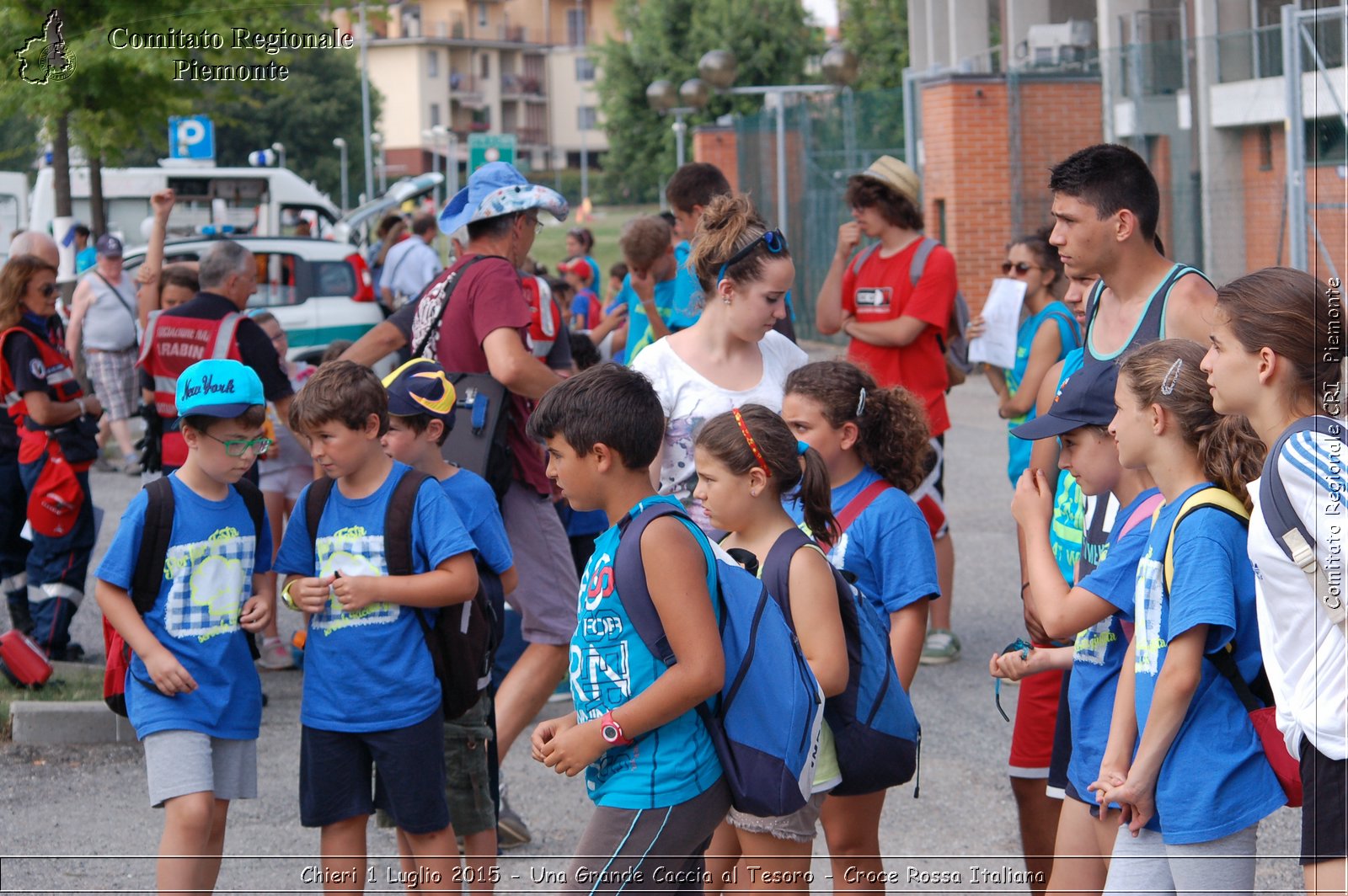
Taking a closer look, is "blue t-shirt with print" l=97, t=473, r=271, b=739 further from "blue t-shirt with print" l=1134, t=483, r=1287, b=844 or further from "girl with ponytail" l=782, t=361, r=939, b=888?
"blue t-shirt with print" l=1134, t=483, r=1287, b=844

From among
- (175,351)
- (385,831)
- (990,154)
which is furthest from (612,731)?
(990,154)

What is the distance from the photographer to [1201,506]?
2.91 meters

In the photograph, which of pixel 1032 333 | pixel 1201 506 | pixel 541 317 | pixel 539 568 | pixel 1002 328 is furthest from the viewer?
pixel 1002 328

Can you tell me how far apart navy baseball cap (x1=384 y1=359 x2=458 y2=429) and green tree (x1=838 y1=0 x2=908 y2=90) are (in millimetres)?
39621

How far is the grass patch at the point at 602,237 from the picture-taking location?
50.2m

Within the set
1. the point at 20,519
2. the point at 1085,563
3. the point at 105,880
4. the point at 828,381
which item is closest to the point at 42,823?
the point at 105,880

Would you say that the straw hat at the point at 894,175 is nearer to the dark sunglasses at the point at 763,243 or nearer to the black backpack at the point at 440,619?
the dark sunglasses at the point at 763,243

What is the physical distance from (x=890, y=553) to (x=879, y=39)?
4355 cm

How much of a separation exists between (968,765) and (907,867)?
1056 millimetres

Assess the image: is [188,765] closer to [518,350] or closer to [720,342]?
[518,350]

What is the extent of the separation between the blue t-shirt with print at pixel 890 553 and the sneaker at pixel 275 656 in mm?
4094

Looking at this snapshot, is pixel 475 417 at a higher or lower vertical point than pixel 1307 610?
higher

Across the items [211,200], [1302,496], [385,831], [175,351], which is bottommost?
[385,831]

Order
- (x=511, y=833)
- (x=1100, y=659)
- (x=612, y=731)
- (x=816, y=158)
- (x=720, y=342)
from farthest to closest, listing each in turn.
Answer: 1. (x=816, y=158)
2. (x=511, y=833)
3. (x=720, y=342)
4. (x=1100, y=659)
5. (x=612, y=731)
